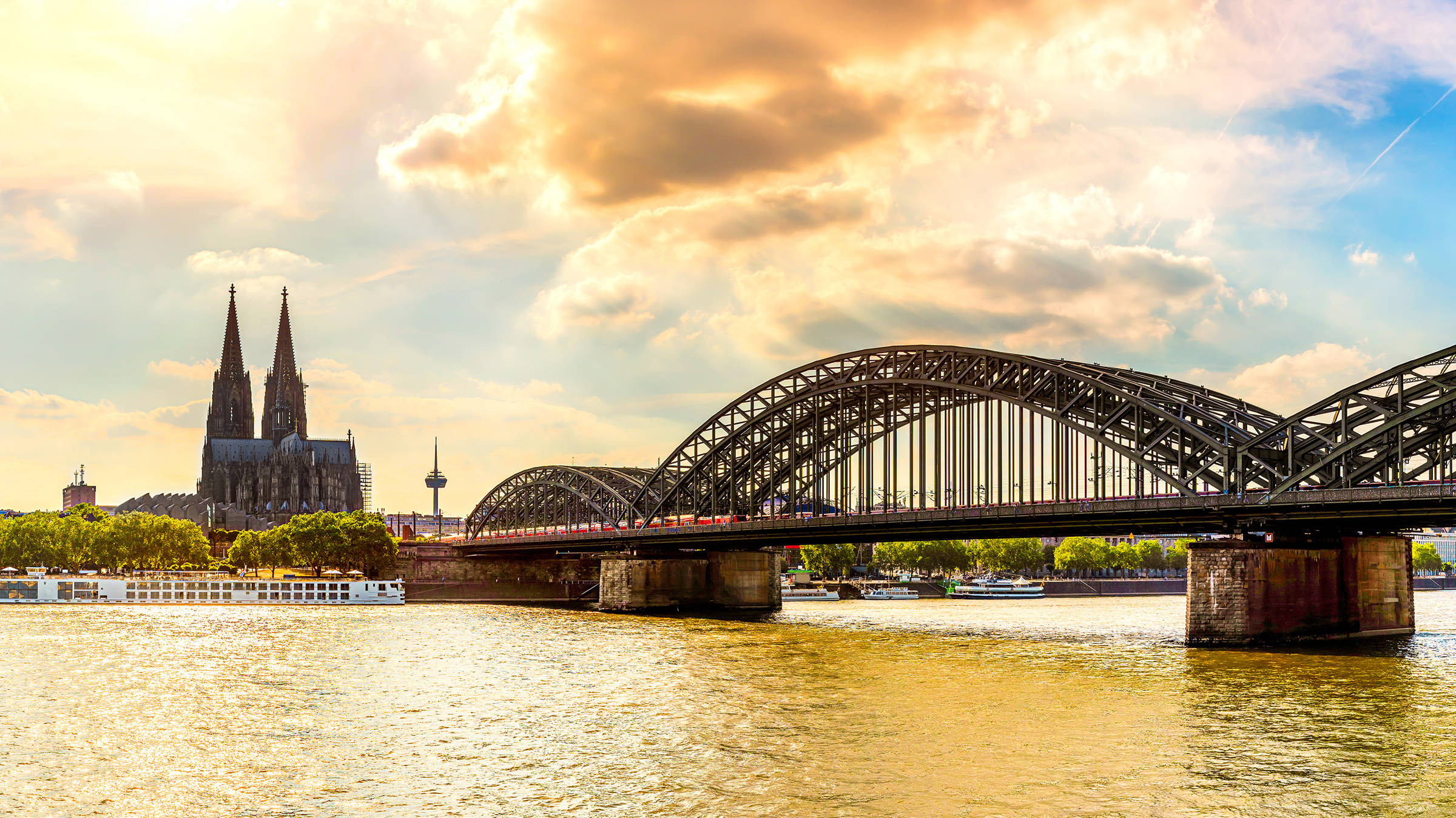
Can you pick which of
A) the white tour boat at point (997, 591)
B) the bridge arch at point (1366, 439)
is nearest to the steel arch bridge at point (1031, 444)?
the bridge arch at point (1366, 439)

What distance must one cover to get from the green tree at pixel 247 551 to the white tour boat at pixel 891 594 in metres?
76.0

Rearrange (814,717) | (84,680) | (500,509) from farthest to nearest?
(500,509), (84,680), (814,717)

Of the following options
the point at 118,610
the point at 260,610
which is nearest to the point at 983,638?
the point at 260,610

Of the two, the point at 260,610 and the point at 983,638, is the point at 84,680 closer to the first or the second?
the point at 983,638

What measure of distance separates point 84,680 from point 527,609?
6885 centimetres

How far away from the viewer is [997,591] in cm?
18250

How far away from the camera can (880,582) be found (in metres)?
193

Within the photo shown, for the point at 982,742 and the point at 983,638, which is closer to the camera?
the point at 982,742

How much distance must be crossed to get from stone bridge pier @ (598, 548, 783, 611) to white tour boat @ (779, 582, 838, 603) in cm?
3299

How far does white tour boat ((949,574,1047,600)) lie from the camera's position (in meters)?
178

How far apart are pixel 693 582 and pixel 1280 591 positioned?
59519 millimetres

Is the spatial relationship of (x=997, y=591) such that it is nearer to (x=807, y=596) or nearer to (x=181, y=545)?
(x=807, y=596)

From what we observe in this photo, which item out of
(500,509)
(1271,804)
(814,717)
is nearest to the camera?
(1271,804)

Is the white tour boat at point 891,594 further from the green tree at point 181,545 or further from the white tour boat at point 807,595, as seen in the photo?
the green tree at point 181,545
